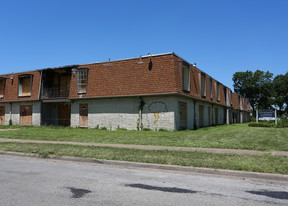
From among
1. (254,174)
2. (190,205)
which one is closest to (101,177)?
(190,205)

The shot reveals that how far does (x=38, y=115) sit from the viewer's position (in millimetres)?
26422

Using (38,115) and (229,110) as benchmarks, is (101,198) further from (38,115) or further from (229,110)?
(229,110)

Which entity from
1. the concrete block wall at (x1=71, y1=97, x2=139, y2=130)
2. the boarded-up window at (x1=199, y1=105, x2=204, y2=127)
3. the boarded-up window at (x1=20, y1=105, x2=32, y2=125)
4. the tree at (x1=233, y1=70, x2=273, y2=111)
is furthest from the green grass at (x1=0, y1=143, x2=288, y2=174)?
the tree at (x1=233, y1=70, x2=273, y2=111)

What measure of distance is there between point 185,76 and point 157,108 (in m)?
4.22

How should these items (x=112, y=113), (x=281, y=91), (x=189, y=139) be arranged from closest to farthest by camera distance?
(x=189, y=139), (x=112, y=113), (x=281, y=91)

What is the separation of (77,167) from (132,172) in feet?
5.91

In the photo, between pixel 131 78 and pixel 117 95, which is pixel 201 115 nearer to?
pixel 131 78

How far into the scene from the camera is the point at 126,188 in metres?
5.24

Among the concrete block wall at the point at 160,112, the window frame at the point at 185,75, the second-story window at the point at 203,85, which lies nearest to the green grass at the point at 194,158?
the concrete block wall at the point at 160,112

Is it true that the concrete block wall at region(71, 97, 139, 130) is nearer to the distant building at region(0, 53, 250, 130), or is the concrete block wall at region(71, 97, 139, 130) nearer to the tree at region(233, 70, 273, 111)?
the distant building at region(0, 53, 250, 130)

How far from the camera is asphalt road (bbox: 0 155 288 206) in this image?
4.41 m

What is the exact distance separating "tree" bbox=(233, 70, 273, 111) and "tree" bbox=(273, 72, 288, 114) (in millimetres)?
1759

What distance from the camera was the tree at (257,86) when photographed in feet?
219

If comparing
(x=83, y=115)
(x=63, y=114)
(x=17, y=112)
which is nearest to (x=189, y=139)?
(x=83, y=115)
